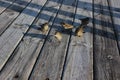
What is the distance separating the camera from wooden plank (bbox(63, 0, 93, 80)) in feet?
8.38

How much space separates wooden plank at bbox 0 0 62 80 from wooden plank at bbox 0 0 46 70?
0.07 m

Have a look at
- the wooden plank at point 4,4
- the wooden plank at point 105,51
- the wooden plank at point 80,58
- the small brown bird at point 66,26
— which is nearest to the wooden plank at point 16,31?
the wooden plank at point 4,4

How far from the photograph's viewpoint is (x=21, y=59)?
282 centimetres

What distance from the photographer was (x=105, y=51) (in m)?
3.02

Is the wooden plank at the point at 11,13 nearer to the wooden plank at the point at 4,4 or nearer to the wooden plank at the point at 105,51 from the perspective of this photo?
the wooden plank at the point at 4,4

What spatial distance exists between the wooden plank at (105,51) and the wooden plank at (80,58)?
0.07 meters

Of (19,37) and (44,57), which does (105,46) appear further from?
(19,37)

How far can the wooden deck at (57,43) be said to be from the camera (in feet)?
8.54

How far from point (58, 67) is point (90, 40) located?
79 cm

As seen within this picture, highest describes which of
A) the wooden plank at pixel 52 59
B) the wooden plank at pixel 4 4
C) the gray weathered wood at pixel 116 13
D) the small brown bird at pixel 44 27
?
the wooden plank at pixel 52 59

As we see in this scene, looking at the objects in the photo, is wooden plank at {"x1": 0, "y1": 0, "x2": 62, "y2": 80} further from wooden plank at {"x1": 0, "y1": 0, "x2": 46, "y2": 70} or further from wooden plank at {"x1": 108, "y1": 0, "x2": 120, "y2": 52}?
wooden plank at {"x1": 108, "y1": 0, "x2": 120, "y2": 52}

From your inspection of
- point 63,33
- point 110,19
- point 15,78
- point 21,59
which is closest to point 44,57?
point 21,59

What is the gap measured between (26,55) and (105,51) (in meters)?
0.93

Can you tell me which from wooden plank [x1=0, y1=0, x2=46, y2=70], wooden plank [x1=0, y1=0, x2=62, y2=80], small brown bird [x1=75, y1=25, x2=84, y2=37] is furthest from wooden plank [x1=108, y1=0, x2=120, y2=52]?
wooden plank [x1=0, y1=0, x2=46, y2=70]
